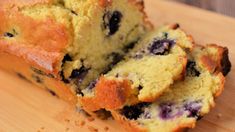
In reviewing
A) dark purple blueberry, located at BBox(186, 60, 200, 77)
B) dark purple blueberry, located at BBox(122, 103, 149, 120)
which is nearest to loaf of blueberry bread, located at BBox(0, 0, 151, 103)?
dark purple blueberry, located at BBox(122, 103, 149, 120)

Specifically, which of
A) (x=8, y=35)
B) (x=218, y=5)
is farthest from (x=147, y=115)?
(x=218, y=5)

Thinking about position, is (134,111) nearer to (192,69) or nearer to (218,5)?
(192,69)

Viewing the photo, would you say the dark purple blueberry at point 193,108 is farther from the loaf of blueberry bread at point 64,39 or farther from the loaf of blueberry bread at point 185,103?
the loaf of blueberry bread at point 64,39

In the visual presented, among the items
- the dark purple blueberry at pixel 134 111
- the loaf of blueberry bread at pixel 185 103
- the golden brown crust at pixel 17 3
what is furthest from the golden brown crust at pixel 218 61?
the golden brown crust at pixel 17 3

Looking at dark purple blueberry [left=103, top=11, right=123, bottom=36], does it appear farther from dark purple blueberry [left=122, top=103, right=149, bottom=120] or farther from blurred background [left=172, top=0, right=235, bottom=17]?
blurred background [left=172, top=0, right=235, bottom=17]

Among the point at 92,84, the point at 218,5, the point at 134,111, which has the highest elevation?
the point at 218,5

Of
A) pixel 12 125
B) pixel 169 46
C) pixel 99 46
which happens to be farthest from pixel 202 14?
pixel 12 125
